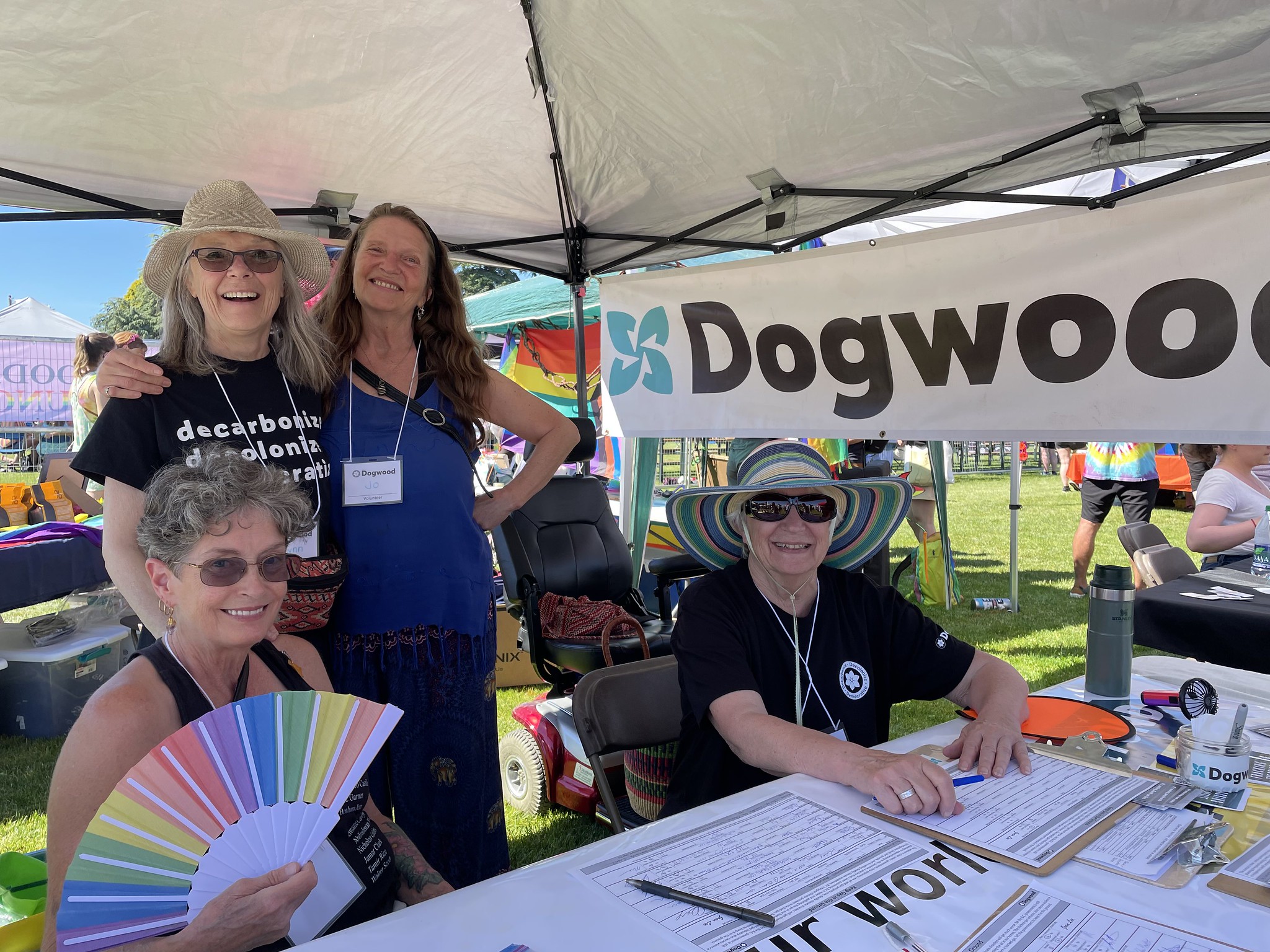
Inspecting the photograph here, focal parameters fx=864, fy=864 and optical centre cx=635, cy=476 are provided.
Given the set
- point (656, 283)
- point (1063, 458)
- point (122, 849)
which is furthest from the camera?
point (1063, 458)

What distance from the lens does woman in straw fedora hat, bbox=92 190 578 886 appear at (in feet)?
6.35

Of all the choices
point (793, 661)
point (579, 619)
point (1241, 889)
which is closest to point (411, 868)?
point (793, 661)

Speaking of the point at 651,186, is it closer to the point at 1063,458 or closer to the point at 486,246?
the point at 486,246

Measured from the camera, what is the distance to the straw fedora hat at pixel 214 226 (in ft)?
6.03

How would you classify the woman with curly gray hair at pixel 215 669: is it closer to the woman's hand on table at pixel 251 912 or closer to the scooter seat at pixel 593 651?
the woman's hand on table at pixel 251 912

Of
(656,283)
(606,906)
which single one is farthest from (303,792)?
(656,283)

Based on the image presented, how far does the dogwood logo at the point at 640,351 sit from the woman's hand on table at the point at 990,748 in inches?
106

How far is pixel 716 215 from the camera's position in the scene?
3576mm

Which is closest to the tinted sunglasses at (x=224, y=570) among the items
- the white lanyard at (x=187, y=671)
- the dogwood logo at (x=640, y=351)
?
the white lanyard at (x=187, y=671)

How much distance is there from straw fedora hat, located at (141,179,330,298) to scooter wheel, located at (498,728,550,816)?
2003 millimetres

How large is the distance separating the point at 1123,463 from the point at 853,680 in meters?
5.84

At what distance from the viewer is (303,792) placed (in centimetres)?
97

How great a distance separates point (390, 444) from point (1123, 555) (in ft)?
28.8

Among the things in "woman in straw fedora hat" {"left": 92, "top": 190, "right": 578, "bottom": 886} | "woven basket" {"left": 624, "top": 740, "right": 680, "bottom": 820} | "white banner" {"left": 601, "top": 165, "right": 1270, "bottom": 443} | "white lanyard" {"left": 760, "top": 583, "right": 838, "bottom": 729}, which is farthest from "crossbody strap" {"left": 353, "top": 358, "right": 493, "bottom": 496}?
"white banner" {"left": 601, "top": 165, "right": 1270, "bottom": 443}
